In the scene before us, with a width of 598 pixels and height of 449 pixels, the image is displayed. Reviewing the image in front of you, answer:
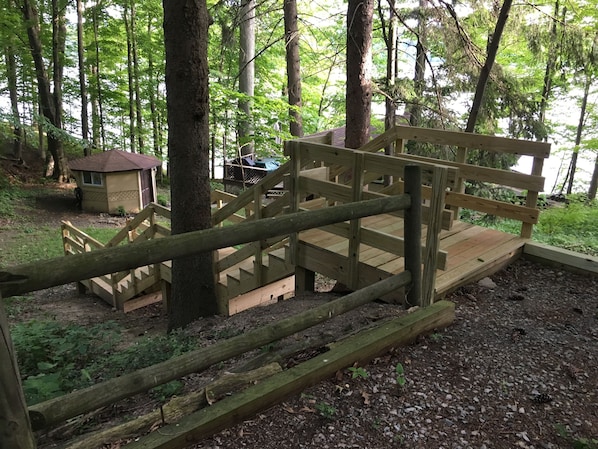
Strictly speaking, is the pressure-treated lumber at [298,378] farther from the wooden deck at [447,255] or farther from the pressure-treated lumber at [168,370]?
the wooden deck at [447,255]

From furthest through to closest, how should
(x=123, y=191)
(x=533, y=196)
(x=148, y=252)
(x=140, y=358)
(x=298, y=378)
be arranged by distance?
(x=123, y=191), (x=533, y=196), (x=140, y=358), (x=298, y=378), (x=148, y=252)

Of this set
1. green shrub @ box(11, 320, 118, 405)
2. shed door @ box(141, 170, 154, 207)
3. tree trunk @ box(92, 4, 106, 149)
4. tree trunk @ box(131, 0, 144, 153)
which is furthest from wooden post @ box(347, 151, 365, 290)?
tree trunk @ box(131, 0, 144, 153)

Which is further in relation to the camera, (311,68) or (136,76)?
(136,76)

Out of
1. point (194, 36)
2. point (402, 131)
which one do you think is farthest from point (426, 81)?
point (194, 36)

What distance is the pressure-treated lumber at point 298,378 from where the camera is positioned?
82.6 inches

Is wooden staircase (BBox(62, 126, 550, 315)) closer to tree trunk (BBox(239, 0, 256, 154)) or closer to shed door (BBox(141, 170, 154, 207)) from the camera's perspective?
tree trunk (BBox(239, 0, 256, 154))

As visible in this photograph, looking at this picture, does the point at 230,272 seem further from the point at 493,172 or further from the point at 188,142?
the point at 493,172

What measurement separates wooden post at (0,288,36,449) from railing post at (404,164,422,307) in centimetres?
255

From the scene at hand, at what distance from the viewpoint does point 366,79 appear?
7250 mm

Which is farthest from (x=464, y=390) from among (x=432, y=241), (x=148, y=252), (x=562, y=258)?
(x=562, y=258)

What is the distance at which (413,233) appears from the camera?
3.33m

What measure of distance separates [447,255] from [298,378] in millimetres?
2148

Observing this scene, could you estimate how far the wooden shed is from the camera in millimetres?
15344

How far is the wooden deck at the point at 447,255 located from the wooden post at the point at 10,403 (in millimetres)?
2946
